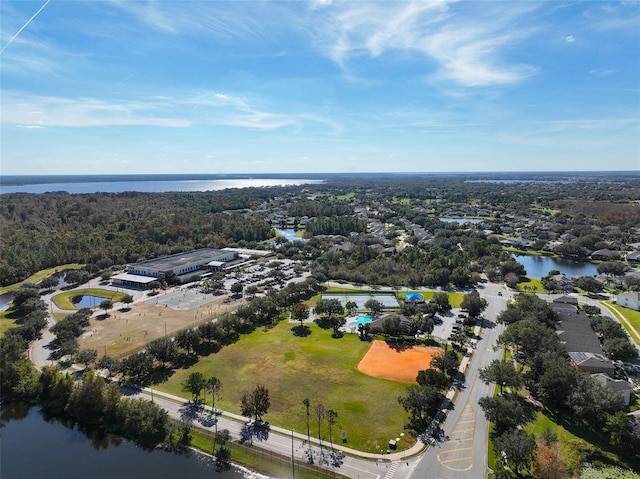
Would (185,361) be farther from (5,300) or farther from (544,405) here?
(5,300)

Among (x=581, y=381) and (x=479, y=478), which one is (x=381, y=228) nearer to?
(x=581, y=381)

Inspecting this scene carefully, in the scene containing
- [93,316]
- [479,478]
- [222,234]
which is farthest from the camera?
[222,234]

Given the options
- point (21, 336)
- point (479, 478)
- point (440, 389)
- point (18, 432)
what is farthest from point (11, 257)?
point (479, 478)

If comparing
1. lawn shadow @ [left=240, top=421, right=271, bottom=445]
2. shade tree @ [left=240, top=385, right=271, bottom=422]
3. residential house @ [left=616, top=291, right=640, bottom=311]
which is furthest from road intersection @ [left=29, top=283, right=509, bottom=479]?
residential house @ [left=616, top=291, right=640, bottom=311]

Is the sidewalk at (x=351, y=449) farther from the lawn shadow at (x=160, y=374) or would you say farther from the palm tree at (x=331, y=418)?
the lawn shadow at (x=160, y=374)

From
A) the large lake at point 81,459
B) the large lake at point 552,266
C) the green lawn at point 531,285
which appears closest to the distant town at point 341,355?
the green lawn at point 531,285

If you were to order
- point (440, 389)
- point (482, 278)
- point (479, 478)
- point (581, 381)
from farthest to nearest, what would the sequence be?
point (482, 278)
point (440, 389)
point (581, 381)
point (479, 478)
